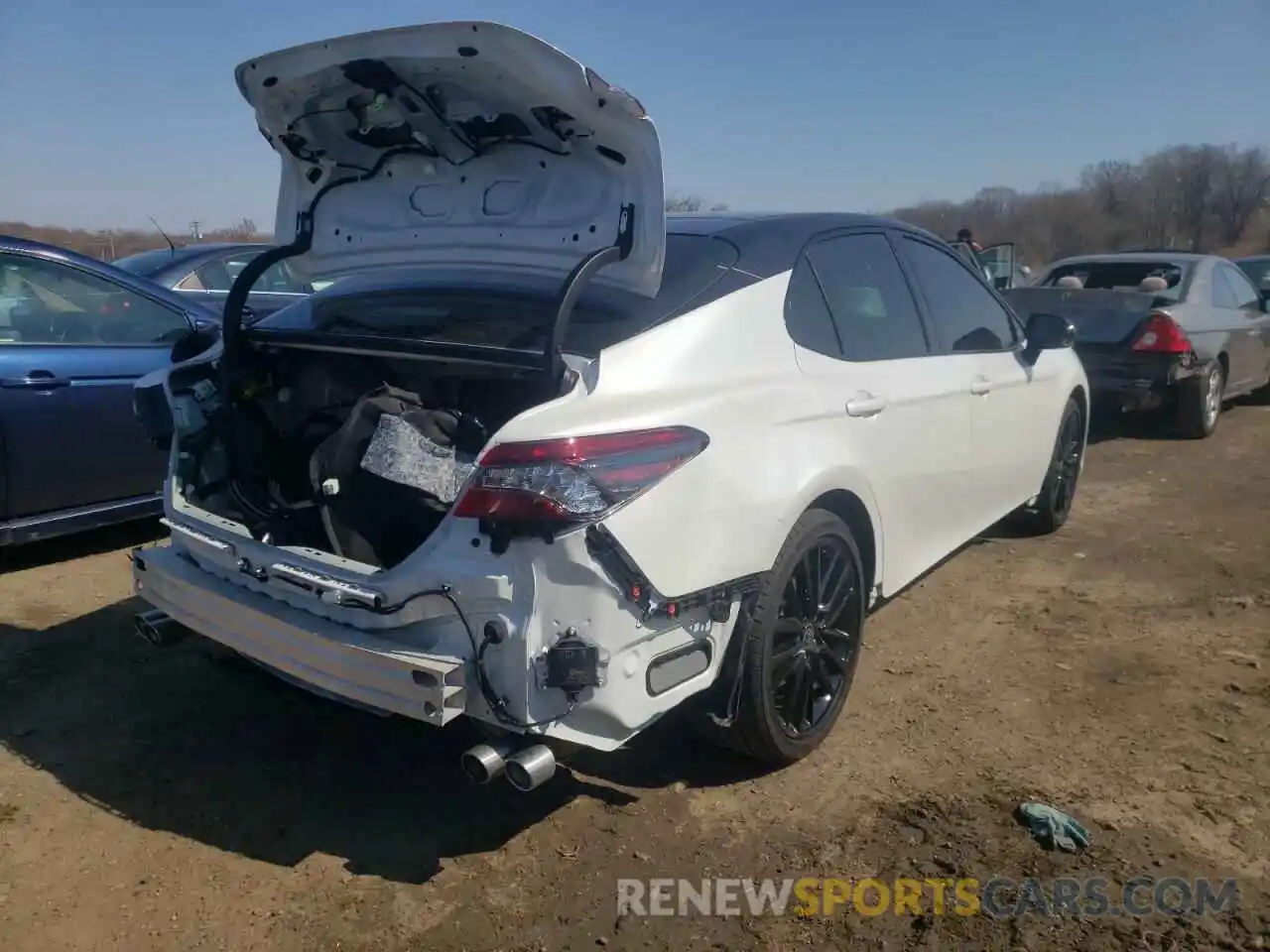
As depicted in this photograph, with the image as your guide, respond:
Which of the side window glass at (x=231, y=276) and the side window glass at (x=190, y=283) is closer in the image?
the side window glass at (x=190, y=283)

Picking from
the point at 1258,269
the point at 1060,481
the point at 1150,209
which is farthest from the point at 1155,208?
the point at 1060,481

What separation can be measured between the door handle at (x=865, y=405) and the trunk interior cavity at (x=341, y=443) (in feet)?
3.58

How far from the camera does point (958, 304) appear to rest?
447 centimetres

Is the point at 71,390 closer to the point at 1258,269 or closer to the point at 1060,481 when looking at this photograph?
the point at 1060,481

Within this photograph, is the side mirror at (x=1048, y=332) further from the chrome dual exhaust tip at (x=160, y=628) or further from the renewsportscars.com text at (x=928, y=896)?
the chrome dual exhaust tip at (x=160, y=628)

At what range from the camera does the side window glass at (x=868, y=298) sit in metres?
3.44

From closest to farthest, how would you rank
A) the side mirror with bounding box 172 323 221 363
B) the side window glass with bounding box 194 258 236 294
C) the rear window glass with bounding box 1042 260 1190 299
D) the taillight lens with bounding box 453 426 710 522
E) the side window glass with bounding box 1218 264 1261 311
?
the taillight lens with bounding box 453 426 710 522 < the side mirror with bounding box 172 323 221 363 < the side window glass with bounding box 194 258 236 294 < the rear window glass with bounding box 1042 260 1190 299 < the side window glass with bounding box 1218 264 1261 311

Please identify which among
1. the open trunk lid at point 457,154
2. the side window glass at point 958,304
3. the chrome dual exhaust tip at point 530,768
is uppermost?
the open trunk lid at point 457,154

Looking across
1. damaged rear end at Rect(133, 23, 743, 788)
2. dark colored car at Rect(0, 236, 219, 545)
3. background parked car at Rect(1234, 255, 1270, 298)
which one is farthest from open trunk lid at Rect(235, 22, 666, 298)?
background parked car at Rect(1234, 255, 1270, 298)

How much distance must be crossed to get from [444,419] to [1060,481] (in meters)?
4.19

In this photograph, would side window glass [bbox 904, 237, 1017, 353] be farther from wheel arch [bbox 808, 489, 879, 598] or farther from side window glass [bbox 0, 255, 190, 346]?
side window glass [bbox 0, 255, 190, 346]

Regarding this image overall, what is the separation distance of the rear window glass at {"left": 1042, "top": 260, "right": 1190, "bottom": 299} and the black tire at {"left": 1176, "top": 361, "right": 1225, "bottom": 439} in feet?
2.48

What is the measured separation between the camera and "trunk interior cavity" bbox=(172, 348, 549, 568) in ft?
8.79

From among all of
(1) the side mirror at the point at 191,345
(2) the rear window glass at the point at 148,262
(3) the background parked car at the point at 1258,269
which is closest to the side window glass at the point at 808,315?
(1) the side mirror at the point at 191,345
